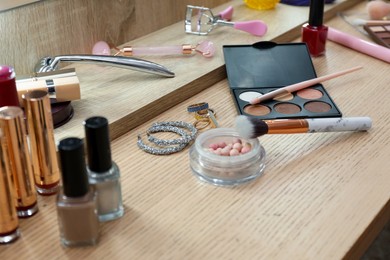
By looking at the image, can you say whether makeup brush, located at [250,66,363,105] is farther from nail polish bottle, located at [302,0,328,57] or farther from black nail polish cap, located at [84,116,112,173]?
black nail polish cap, located at [84,116,112,173]

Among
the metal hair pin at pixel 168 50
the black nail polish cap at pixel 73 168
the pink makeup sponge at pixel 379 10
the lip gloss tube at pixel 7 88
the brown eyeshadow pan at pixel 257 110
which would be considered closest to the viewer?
the black nail polish cap at pixel 73 168

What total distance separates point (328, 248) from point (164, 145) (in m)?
0.24

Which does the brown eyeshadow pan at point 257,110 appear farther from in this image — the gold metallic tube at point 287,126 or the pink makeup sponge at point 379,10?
the pink makeup sponge at point 379,10

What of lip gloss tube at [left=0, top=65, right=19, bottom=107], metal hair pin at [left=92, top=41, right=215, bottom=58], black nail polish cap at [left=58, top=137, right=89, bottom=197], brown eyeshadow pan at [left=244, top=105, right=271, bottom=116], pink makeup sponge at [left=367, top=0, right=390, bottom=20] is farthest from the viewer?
pink makeup sponge at [left=367, top=0, right=390, bottom=20]

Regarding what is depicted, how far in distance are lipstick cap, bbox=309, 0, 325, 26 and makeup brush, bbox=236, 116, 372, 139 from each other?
25cm

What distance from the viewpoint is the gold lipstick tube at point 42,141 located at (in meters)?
0.57

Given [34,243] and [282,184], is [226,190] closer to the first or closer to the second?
[282,184]

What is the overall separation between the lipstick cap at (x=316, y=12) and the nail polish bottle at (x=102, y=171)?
488 mm

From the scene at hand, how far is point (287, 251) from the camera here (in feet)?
1.77

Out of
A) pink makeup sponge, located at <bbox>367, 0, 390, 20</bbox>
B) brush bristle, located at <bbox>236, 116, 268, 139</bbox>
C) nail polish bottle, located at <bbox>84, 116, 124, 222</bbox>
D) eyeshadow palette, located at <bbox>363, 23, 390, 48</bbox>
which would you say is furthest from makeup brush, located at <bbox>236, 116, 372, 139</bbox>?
pink makeup sponge, located at <bbox>367, 0, 390, 20</bbox>

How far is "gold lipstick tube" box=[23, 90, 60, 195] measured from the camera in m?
0.57

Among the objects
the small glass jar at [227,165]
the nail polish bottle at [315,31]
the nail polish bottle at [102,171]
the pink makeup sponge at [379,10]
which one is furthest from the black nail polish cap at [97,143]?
the pink makeup sponge at [379,10]

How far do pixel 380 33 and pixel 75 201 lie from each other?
675mm

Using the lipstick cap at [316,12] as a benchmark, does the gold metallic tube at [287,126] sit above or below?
below
